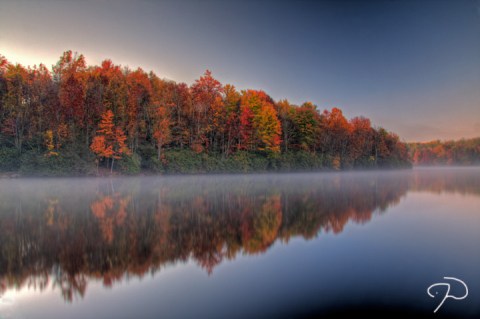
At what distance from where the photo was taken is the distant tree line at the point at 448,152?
126 meters

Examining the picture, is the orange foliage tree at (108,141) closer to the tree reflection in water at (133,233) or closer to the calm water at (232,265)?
the tree reflection in water at (133,233)

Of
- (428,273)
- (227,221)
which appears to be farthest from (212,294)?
(227,221)

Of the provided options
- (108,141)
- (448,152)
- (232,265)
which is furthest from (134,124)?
(448,152)

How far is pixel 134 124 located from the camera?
3725cm

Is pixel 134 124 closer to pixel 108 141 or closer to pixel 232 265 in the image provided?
pixel 108 141

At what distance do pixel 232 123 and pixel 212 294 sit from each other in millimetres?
41197

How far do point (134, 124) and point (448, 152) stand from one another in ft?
490

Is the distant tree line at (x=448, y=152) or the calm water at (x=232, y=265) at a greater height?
the distant tree line at (x=448, y=152)

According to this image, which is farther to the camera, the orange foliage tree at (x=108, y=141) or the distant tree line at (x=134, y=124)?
the orange foliage tree at (x=108, y=141)

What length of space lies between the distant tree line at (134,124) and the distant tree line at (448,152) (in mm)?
96379

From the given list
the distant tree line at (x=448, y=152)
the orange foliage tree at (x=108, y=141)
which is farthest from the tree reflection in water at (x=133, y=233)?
the distant tree line at (x=448, y=152)

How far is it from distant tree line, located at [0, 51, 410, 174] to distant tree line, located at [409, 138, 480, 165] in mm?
96379

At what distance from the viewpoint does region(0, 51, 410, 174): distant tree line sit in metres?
32.2

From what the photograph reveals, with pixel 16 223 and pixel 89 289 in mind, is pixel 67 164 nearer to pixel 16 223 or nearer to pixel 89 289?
pixel 16 223
